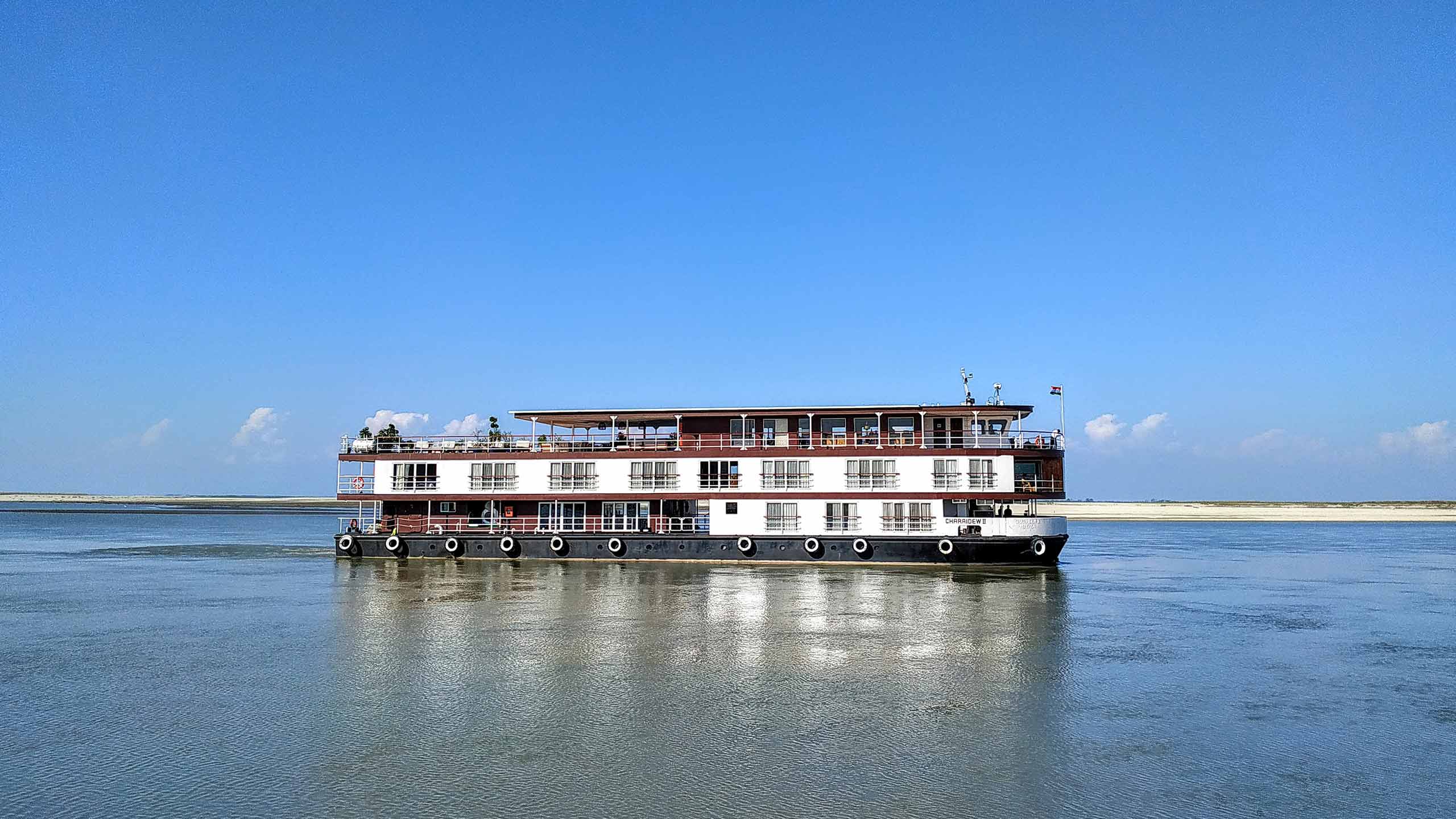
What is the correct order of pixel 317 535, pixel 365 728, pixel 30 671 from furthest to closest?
pixel 317 535, pixel 30 671, pixel 365 728

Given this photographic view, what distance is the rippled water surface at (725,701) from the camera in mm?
13242

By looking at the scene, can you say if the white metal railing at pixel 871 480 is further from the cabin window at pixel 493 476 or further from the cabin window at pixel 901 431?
the cabin window at pixel 493 476

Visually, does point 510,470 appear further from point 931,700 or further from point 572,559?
point 931,700

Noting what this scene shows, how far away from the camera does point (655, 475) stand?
163ft

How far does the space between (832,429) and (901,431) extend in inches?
142

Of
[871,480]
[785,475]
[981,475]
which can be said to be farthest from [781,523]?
[981,475]

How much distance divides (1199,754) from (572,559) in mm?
37899

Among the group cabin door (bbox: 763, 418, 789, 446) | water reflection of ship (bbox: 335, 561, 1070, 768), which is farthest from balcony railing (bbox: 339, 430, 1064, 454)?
water reflection of ship (bbox: 335, 561, 1070, 768)

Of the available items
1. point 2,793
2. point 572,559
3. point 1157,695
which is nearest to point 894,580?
point 572,559

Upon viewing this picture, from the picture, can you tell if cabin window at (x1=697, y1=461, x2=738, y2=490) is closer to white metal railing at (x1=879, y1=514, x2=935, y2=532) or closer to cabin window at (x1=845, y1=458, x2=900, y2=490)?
cabin window at (x1=845, y1=458, x2=900, y2=490)

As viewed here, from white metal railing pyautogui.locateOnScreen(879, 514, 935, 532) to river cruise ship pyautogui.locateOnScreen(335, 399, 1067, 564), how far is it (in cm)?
9

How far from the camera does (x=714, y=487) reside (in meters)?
49.3

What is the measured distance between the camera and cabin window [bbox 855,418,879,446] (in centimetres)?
4869

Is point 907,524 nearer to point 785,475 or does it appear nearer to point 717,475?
point 785,475
